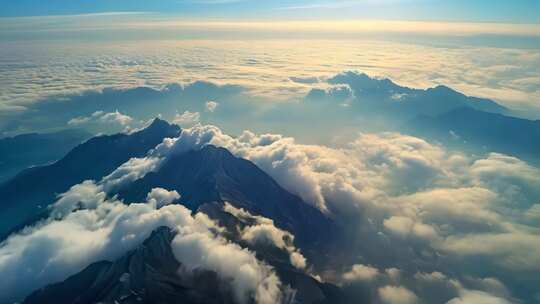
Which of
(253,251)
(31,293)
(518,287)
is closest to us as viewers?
(31,293)

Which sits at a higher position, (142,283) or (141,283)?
(141,283)

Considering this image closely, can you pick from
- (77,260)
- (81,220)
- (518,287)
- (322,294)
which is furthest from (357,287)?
(81,220)

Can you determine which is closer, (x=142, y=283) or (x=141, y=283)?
(x=141, y=283)

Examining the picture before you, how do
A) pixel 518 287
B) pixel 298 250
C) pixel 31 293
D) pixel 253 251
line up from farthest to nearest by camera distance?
pixel 298 250
pixel 253 251
pixel 518 287
pixel 31 293

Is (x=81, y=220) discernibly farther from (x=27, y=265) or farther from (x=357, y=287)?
(x=357, y=287)

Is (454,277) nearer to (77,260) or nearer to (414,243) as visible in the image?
(414,243)

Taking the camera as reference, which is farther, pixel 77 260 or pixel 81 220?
pixel 81 220

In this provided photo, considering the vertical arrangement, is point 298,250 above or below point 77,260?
below
